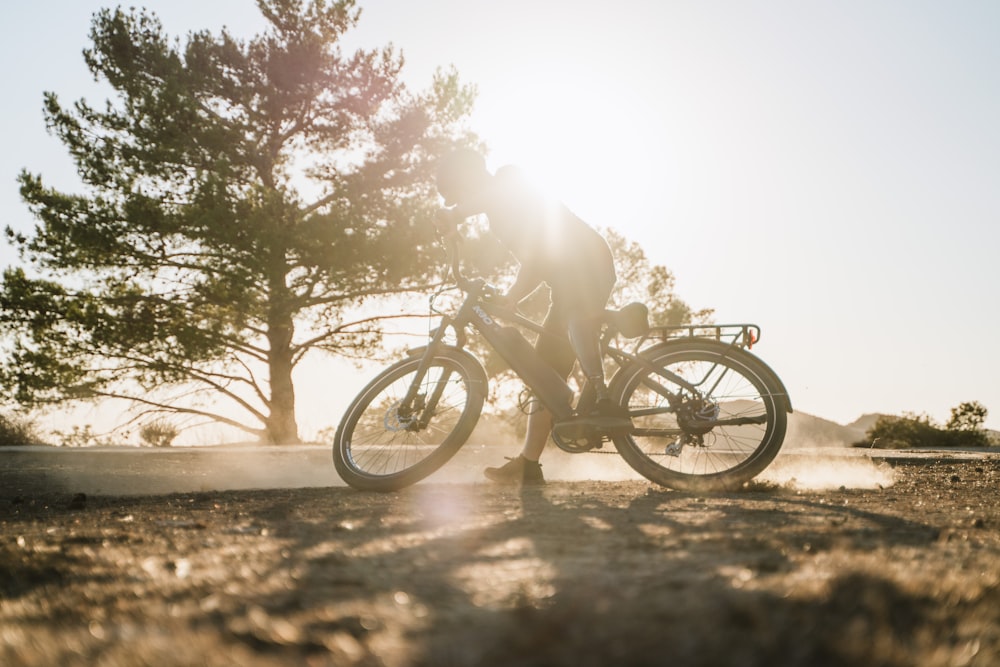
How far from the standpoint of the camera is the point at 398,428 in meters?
4.59

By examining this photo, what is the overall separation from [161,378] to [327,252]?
4755 mm

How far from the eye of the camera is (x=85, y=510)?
356cm

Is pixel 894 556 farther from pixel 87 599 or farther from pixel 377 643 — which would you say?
pixel 87 599

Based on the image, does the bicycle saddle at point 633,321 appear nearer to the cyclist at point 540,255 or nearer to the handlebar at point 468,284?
the cyclist at point 540,255

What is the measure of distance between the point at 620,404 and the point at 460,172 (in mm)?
1771

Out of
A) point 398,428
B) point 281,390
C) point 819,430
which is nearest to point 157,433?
point 281,390

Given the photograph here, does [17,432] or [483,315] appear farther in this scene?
[17,432]

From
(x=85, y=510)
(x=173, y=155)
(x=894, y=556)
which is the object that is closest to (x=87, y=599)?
(x=894, y=556)

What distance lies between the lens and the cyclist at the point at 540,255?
452cm

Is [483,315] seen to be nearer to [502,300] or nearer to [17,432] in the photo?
[502,300]

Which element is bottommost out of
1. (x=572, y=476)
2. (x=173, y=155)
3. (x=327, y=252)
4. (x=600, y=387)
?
(x=572, y=476)

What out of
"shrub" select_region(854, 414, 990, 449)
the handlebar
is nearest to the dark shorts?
the handlebar

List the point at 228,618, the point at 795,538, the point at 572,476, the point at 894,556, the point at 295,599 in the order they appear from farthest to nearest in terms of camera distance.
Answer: the point at 572,476 < the point at 795,538 < the point at 894,556 < the point at 295,599 < the point at 228,618

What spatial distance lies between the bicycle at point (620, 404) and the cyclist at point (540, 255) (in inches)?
6.5
